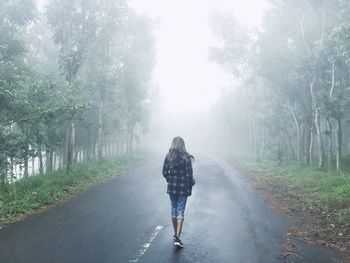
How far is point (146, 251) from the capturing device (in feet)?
25.6

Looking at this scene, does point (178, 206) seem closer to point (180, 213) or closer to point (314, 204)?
point (180, 213)

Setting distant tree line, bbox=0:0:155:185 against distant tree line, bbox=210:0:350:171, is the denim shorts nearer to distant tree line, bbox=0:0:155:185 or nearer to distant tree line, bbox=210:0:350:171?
distant tree line, bbox=0:0:155:185

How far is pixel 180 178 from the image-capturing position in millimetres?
8461

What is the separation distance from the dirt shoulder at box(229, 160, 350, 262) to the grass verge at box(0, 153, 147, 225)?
793 centimetres

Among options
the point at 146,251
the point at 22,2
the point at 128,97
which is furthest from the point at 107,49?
the point at 146,251

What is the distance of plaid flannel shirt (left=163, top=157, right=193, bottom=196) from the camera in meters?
8.38

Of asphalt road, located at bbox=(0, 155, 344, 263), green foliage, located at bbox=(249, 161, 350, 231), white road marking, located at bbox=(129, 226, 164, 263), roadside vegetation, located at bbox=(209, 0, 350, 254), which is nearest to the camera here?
white road marking, located at bbox=(129, 226, 164, 263)

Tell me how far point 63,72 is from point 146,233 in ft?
52.3

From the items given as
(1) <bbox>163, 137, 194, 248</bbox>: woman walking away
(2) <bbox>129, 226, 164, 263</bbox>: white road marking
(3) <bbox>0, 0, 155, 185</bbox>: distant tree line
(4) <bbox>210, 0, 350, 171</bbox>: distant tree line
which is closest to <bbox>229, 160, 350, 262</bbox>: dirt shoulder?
(1) <bbox>163, 137, 194, 248</bbox>: woman walking away

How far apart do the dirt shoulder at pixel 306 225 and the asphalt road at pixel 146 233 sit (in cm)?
28

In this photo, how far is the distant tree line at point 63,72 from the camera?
52.6 ft

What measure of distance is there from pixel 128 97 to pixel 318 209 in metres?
26.9

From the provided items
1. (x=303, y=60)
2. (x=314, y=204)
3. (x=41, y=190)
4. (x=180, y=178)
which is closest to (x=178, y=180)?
(x=180, y=178)

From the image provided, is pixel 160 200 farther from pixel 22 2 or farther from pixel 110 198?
pixel 22 2
